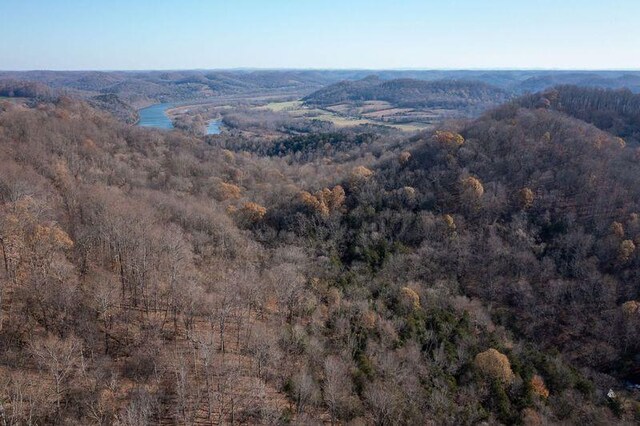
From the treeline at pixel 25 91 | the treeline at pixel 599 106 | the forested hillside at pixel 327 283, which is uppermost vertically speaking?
the treeline at pixel 25 91

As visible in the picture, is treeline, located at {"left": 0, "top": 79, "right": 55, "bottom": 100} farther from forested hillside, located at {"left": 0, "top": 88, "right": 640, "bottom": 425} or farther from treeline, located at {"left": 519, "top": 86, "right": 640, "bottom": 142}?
treeline, located at {"left": 519, "top": 86, "right": 640, "bottom": 142}

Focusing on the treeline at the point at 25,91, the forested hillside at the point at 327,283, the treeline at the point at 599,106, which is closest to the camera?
the forested hillside at the point at 327,283

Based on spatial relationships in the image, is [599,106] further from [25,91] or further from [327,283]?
[25,91]

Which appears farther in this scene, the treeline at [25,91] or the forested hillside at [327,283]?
the treeline at [25,91]

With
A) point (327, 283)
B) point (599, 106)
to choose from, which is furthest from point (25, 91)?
point (599, 106)

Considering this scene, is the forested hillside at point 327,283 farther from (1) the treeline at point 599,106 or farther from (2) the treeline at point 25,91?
(2) the treeline at point 25,91

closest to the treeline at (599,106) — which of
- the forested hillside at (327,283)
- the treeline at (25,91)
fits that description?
the forested hillside at (327,283)

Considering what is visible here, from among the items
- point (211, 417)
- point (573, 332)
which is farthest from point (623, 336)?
point (211, 417)

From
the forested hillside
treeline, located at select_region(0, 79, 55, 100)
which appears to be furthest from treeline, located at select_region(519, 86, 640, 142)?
treeline, located at select_region(0, 79, 55, 100)

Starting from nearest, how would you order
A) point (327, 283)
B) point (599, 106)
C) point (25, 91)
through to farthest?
point (327, 283) → point (599, 106) → point (25, 91)
